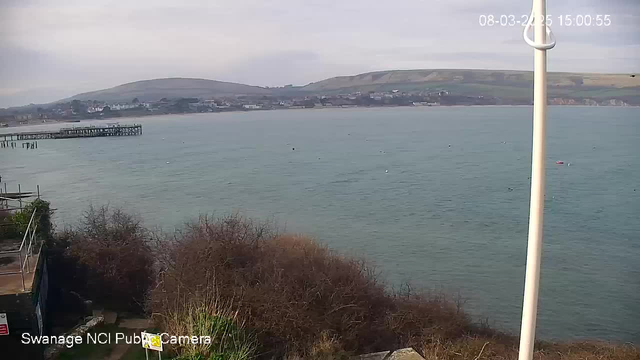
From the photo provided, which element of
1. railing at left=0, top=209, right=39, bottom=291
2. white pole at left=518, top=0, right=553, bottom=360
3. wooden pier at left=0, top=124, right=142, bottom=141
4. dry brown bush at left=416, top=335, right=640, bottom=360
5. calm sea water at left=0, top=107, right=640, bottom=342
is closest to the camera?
white pole at left=518, top=0, right=553, bottom=360

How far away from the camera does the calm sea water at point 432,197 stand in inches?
545

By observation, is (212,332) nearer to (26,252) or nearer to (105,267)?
(26,252)

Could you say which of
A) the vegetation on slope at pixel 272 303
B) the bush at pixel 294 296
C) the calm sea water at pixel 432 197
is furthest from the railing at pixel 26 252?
the calm sea water at pixel 432 197

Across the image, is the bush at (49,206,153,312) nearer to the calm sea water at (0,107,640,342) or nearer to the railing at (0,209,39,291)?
the railing at (0,209,39,291)

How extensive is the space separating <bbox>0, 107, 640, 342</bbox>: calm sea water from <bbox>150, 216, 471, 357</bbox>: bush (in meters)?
3.52

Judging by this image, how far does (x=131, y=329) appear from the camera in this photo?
312 inches

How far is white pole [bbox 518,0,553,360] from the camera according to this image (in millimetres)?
2229

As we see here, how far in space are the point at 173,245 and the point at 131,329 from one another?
7.55 feet

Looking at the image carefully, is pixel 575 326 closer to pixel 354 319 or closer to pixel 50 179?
pixel 354 319

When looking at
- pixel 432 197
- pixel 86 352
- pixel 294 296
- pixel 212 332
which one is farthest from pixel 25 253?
pixel 432 197

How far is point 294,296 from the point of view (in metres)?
7.77

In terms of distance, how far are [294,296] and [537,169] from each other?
589 centimetres

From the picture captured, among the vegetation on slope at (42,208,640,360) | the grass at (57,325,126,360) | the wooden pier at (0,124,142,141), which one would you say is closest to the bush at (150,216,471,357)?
the vegetation on slope at (42,208,640,360)

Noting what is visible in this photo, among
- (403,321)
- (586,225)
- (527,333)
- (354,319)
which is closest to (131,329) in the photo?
(354,319)
